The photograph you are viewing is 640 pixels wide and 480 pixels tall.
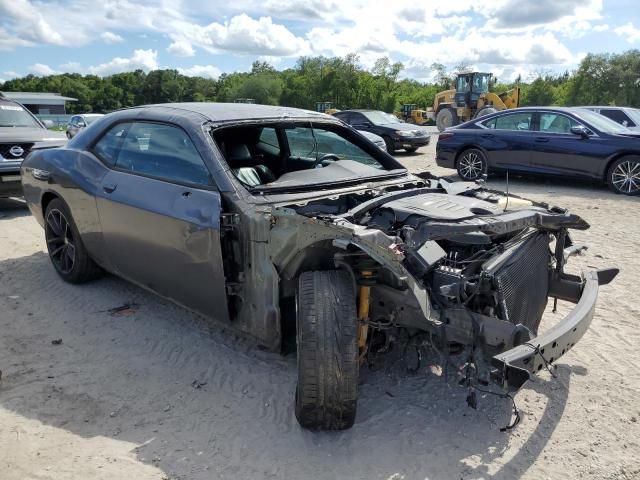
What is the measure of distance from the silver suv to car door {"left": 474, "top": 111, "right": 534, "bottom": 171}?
7.68m

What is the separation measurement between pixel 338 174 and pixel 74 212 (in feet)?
7.82

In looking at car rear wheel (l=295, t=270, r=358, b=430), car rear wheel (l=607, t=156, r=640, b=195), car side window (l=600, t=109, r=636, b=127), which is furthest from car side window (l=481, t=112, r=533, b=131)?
car rear wheel (l=295, t=270, r=358, b=430)

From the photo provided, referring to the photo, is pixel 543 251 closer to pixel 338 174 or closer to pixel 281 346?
pixel 338 174

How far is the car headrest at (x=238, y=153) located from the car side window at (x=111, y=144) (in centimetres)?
90

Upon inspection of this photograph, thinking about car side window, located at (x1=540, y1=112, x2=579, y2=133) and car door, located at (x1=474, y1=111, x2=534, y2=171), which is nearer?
car side window, located at (x1=540, y1=112, x2=579, y2=133)

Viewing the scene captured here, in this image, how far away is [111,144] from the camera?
14.8 ft

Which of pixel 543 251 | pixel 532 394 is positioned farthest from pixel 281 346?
pixel 543 251

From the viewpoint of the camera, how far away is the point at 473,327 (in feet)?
9.01

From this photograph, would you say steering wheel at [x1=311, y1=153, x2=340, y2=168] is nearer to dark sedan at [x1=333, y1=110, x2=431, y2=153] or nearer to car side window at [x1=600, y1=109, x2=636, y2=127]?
car side window at [x1=600, y1=109, x2=636, y2=127]

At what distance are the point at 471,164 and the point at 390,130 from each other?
5.61 metres

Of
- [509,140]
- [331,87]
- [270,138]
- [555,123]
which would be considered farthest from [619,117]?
[331,87]

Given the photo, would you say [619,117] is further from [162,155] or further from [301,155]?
[162,155]

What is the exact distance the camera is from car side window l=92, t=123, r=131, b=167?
444 centimetres

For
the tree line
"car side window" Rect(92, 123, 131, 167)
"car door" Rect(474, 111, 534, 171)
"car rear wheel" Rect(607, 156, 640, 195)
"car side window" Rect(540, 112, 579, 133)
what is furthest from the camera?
the tree line
